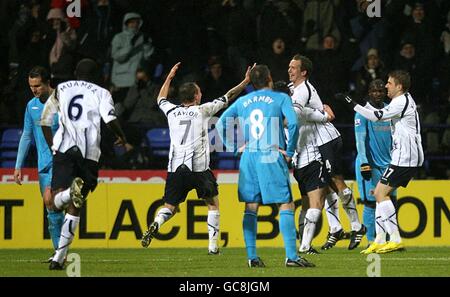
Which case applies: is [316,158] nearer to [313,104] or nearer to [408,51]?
[313,104]

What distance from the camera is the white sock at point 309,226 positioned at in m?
15.8

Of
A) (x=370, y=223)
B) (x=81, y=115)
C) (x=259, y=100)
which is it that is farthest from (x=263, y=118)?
(x=370, y=223)

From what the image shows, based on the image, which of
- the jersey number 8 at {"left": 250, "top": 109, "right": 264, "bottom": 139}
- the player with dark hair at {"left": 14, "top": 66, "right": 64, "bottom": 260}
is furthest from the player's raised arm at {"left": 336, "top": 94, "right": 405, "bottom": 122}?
the player with dark hair at {"left": 14, "top": 66, "right": 64, "bottom": 260}

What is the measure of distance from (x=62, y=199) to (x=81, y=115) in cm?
96

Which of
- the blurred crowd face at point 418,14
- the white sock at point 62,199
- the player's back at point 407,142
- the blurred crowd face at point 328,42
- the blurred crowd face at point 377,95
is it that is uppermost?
the blurred crowd face at point 418,14

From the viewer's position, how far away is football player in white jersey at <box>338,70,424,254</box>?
51.4 feet

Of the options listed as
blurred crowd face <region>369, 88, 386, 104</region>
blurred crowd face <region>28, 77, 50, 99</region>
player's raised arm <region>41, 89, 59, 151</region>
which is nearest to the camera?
player's raised arm <region>41, 89, 59, 151</region>

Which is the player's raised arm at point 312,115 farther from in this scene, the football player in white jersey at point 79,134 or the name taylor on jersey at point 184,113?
the football player in white jersey at point 79,134

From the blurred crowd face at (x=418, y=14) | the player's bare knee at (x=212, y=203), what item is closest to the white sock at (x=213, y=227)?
the player's bare knee at (x=212, y=203)

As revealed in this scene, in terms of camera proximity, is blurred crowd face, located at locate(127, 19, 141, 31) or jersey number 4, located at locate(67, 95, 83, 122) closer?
jersey number 4, located at locate(67, 95, 83, 122)

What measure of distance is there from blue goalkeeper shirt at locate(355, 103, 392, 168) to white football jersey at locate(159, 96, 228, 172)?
2232 millimetres

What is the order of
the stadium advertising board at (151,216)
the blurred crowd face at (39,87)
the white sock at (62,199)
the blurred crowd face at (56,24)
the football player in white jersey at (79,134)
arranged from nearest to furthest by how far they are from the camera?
the white sock at (62,199), the football player in white jersey at (79,134), the blurred crowd face at (39,87), the stadium advertising board at (151,216), the blurred crowd face at (56,24)

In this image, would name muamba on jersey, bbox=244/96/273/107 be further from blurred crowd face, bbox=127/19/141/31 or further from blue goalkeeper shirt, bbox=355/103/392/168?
blurred crowd face, bbox=127/19/141/31
